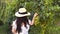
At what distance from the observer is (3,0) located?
7.02 metres

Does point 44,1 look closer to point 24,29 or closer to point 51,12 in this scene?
point 51,12

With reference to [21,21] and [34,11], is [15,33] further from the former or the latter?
[34,11]

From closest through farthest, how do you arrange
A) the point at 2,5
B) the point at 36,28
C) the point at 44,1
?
the point at 44,1 → the point at 36,28 → the point at 2,5

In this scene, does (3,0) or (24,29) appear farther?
(3,0)

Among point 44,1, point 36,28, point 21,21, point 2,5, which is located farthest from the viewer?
point 2,5

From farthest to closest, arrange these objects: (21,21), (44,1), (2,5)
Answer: (2,5) < (44,1) < (21,21)

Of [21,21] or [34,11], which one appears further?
[34,11]

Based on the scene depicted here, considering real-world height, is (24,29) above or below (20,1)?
below

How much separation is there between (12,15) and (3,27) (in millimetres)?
2068

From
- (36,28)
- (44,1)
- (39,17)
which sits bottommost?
(36,28)

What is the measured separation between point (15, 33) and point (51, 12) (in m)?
1.07

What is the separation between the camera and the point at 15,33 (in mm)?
4516

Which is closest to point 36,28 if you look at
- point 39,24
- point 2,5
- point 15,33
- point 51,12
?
point 39,24

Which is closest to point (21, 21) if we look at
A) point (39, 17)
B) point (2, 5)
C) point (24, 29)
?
point (24, 29)
